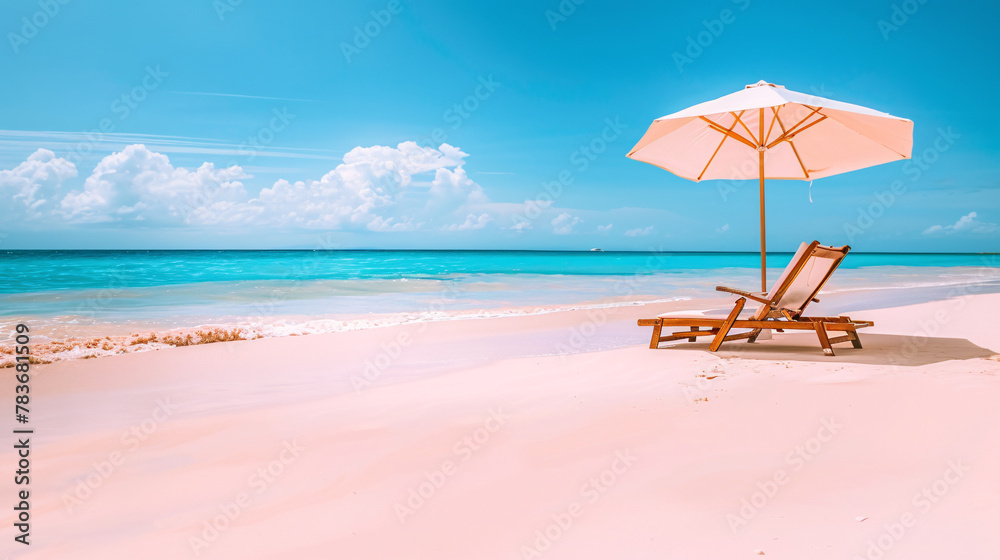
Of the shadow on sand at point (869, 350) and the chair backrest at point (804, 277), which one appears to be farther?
the chair backrest at point (804, 277)

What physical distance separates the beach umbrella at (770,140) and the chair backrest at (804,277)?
45 centimetres

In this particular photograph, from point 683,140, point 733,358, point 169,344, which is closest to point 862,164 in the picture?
point 683,140

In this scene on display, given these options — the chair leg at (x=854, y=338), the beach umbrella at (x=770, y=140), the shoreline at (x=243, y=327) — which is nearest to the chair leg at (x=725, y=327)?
the beach umbrella at (x=770, y=140)

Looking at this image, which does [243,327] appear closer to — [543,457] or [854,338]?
[543,457]

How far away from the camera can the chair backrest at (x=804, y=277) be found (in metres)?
5.57

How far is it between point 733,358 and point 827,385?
134 cm

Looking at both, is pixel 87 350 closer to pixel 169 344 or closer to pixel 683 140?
pixel 169 344

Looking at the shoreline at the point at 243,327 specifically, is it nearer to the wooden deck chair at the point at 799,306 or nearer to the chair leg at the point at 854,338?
the wooden deck chair at the point at 799,306

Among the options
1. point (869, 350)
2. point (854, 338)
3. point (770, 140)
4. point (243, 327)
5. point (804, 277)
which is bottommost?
point (243, 327)

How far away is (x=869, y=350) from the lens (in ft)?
19.0

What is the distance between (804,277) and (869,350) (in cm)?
105

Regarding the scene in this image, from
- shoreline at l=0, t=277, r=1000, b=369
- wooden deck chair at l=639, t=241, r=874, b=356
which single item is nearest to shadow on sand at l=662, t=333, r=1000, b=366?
wooden deck chair at l=639, t=241, r=874, b=356

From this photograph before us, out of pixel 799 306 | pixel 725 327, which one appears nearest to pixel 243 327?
pixel 725 327

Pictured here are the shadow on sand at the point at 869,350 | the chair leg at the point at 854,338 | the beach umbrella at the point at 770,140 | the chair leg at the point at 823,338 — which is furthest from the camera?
the chair leg at the point at 854,338
